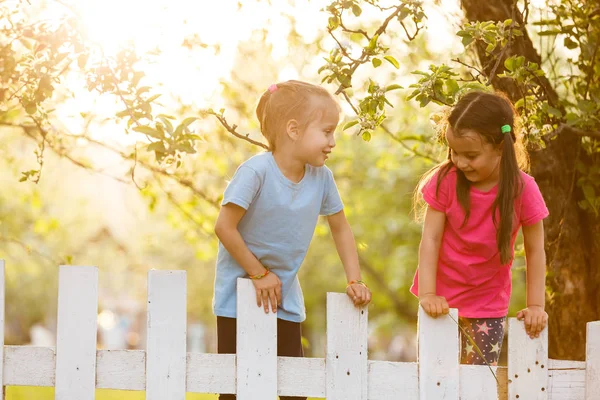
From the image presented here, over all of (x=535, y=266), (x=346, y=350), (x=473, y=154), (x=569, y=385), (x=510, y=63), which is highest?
(x=510, y=63)

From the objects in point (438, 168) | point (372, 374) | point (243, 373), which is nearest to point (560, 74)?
point (438, 168)

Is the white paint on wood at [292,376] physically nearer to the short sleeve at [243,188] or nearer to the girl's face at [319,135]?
the short sleeve at [243,188]

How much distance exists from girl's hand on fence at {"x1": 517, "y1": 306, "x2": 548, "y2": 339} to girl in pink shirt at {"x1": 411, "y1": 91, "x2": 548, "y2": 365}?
20 centimetres

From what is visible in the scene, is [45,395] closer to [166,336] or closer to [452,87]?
[166,336]

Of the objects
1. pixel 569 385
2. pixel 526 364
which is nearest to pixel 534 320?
pixel 526 364

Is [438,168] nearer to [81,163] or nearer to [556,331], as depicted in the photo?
[556,331]

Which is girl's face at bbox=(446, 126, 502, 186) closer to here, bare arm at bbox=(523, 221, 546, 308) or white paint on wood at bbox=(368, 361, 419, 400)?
bare arm at bbox=(523, 221, 546, 308)

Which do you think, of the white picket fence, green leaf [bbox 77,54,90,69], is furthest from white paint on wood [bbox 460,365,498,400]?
green leaf [bbox 77,54,90,69]

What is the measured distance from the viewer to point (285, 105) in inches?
119

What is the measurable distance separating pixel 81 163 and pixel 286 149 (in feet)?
8.10

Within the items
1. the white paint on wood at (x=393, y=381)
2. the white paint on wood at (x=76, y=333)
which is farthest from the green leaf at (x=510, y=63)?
the white paint on wood at (x=76, y=333)

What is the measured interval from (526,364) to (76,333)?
5.04 feet

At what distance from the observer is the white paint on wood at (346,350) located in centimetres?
266

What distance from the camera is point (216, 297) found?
300 cm
